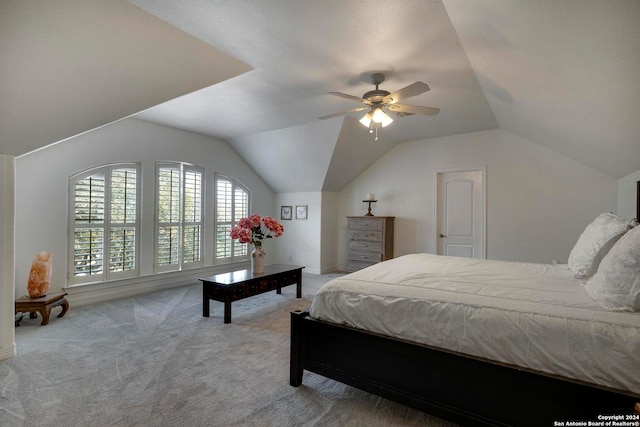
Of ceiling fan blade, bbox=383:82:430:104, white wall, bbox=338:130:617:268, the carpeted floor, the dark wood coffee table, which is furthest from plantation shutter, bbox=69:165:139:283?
white wall, bbox=338:130:617:268

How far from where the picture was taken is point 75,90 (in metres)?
2.37

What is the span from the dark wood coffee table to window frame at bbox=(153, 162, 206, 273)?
1653 mm

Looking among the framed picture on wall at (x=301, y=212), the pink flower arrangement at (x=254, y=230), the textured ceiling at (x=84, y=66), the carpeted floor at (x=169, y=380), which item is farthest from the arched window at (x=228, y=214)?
the textured ceiling at (x=84, y=66)

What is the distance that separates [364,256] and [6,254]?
479 cm

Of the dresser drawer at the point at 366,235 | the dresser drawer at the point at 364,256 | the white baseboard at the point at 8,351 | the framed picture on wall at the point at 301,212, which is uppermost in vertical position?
the framed picture on wall at the point at 301,212

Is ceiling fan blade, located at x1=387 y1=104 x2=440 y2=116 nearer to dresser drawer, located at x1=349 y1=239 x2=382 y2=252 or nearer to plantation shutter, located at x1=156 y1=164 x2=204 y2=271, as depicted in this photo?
dresser drawer, located at x1=349 y1=239 x2=382 y2=252

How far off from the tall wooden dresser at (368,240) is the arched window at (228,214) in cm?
219

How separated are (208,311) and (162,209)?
2.12 m

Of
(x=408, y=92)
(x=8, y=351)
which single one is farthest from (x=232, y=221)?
(x=408, y=92)

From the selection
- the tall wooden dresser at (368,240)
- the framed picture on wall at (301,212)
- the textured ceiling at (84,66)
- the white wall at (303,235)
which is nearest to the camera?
the textured ceiling at (84,66)

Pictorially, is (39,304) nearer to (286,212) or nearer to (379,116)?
(379,116)

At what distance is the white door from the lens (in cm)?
507

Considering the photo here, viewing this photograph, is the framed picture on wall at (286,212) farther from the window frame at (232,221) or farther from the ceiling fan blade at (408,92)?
the ceiling fan blade at (408,92)

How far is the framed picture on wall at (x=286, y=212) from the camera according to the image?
21.8ft
